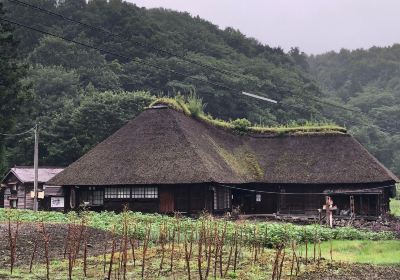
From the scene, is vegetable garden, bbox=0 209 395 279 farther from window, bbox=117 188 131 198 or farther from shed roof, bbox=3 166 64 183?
shed roof, bbox=3 166 64 183

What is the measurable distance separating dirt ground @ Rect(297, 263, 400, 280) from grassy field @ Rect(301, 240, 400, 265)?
4.47 ft

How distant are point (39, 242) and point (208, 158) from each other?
52.8 feet

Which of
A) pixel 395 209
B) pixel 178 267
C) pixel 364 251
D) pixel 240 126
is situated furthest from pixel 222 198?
pixel 178 267

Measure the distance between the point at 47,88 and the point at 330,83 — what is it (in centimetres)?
5661

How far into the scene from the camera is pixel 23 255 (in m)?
14.7

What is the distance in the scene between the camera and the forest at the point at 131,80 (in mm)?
53219

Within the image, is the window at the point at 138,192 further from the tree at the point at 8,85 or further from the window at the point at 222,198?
the tree at the point at 8,85

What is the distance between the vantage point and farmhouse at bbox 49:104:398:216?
30781 mm

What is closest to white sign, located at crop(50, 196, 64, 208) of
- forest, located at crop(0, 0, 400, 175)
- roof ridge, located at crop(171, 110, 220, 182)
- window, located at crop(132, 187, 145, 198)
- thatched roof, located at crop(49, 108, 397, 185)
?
forest, located at crop(0, 0, 400, 175)

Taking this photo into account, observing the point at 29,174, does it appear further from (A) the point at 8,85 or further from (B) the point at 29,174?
(A) the point at 8,85

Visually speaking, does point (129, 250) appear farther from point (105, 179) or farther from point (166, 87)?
point (166, 87)

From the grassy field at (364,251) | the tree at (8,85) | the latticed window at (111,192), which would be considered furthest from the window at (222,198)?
the tree at (8,85)

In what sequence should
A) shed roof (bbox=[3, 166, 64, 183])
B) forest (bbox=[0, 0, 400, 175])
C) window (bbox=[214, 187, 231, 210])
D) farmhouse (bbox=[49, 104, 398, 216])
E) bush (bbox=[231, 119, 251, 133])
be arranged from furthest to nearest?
forest (bbox=[0, 0, 400, 175])
shed roof (bbox=[3, 166, 64, 183])
bush (bbox=[231, 119, 251, 133])
window (bbox=[214, 187, 231, 210])
farmhouse (bbox=[49, 104, 398, 216])

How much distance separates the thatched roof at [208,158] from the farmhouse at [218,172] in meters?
0.06
